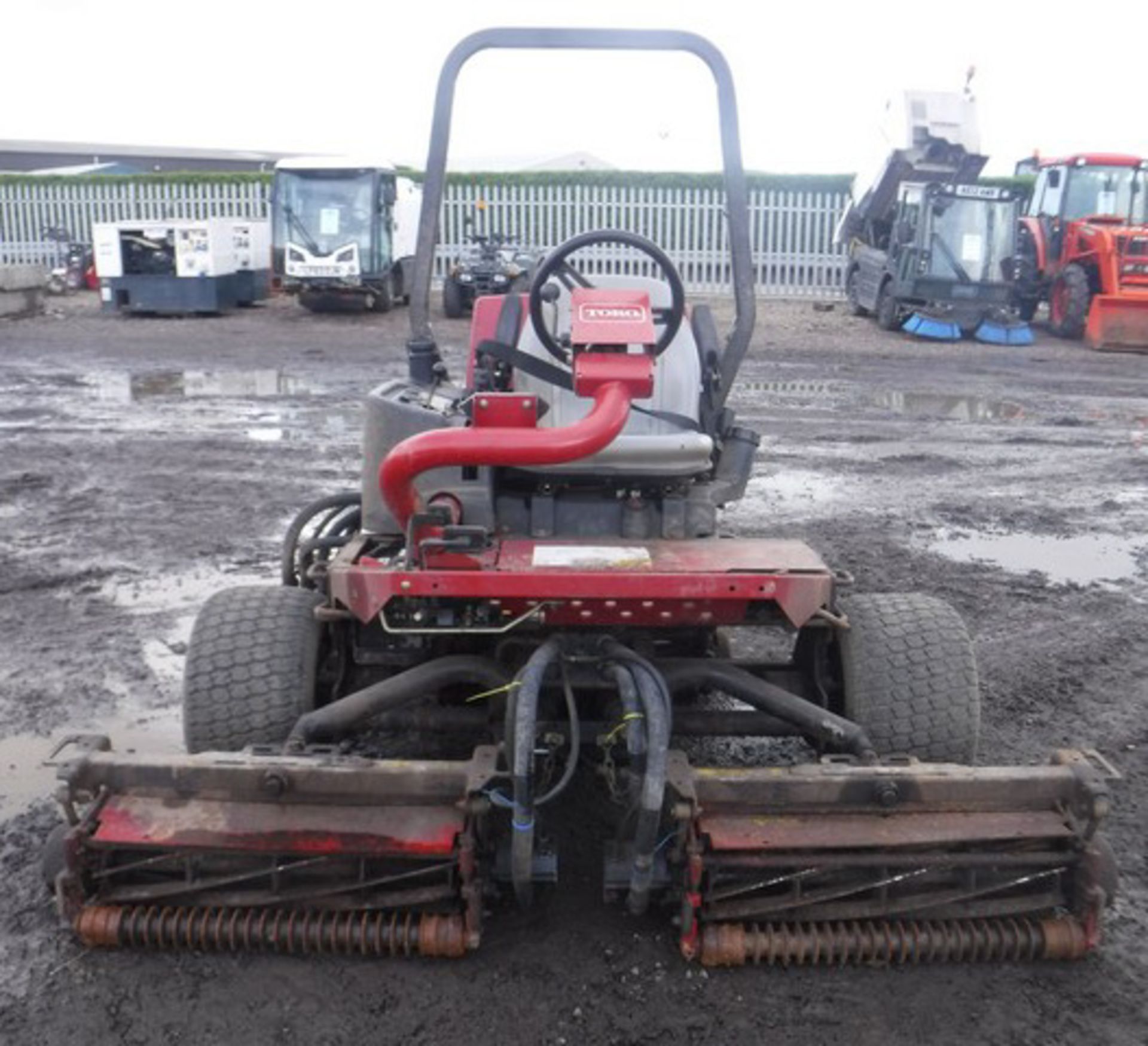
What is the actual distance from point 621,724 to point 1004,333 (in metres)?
15.1

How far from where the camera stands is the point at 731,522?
293 inches

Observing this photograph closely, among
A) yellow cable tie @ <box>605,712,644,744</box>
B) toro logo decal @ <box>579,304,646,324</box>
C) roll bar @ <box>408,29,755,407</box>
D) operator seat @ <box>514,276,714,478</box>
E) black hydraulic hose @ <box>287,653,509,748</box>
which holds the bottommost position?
black hydraulic hose @ <box>287,653,509,748</box>

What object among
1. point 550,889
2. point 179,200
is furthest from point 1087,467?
point 179,200

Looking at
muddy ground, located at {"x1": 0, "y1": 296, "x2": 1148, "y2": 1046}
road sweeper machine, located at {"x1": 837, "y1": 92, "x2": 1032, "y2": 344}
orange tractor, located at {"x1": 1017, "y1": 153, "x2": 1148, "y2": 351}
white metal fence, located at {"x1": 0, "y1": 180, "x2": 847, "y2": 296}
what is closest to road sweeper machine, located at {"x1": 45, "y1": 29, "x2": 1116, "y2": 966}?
muddy ground, located at {"x1": 0, "y1": 296, "x2": 1148, "y2": 1046}

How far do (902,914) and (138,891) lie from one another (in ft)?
6.10

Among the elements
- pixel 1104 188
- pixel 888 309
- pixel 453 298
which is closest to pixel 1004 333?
pixel 888 309

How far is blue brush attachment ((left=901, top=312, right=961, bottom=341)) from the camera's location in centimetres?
1720

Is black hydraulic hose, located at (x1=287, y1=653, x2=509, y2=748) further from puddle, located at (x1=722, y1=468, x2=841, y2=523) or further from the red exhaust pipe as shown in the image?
puddle, located at (x1=722, y1=468, x2=841, y2=523)

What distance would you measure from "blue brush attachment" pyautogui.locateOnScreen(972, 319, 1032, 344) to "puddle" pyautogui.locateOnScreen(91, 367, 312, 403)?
30.1ft

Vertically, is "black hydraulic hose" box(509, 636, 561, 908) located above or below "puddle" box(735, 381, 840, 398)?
above

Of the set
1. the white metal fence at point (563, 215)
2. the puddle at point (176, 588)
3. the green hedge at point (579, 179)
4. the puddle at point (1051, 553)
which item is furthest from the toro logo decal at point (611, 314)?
the green hedge at point (579, 179)

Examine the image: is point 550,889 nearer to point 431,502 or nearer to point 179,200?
point 431,502

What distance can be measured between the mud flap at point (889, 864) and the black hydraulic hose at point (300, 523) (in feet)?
7.00

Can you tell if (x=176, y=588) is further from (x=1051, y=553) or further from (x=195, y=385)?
(x=195, y=385)
